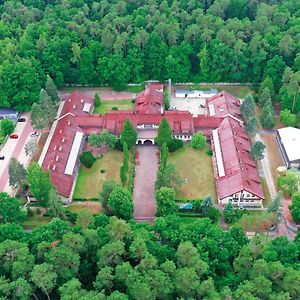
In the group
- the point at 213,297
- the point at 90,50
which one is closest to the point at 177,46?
the point at 90,50

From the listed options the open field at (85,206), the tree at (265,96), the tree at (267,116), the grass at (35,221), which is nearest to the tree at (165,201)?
the open field at (85,206)

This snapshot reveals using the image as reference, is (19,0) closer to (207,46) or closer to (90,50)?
(90,50)

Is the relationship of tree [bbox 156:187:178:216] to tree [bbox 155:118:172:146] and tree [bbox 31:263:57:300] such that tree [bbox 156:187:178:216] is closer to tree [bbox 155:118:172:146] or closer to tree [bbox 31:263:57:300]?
tree [bbox 155:118:172:146]

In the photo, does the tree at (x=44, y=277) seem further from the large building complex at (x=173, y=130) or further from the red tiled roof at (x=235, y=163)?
the red tiled roof at (x=235, y=163)

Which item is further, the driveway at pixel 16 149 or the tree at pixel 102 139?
the tree at pixel 102 139

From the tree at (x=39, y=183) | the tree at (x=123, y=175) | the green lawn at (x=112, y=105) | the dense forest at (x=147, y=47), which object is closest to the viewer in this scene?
the tree at (x=39, y=183)

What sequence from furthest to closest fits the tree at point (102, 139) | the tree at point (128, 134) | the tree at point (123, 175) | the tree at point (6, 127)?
the tree at point (6, 127) → the tree at point (102, 139) → the tree at point (128, 134) → the tree at point (123, 175)

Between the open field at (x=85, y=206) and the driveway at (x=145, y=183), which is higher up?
the driveway at (x=145, y=183)
